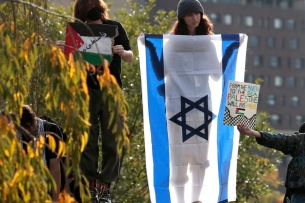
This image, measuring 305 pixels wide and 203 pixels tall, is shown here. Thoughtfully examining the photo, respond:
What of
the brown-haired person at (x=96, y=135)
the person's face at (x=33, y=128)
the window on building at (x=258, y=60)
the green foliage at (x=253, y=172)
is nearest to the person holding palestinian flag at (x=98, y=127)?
the brown-haired person at (x=96, y=135)

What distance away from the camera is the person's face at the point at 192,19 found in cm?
839

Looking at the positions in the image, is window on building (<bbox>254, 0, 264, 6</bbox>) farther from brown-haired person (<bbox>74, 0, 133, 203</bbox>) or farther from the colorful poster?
brown-haired person (<bbox>74, 0, 133, 203</bbox>)

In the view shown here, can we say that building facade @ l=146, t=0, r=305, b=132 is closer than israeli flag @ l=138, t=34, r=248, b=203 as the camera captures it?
No

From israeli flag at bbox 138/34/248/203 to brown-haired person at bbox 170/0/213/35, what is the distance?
63 mm

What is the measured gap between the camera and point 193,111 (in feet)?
28.6

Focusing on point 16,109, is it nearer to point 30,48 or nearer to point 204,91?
point 30,48

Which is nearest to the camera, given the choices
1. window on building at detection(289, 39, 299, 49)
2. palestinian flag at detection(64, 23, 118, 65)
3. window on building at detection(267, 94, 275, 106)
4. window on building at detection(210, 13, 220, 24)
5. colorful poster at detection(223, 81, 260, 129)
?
palestinian flag at detection(64, 23, 118, 65)

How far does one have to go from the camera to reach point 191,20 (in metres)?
8.46

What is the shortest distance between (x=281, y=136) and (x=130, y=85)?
9877 mm

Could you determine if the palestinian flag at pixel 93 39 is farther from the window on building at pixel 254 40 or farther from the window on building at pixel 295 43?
the window on building at pixel 295 43

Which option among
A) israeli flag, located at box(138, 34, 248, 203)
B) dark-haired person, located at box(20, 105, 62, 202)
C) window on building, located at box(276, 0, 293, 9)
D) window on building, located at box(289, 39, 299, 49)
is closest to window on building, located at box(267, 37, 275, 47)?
window on building, located at box(289, 39, 299, 49)

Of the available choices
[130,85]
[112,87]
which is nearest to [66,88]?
[112,87]

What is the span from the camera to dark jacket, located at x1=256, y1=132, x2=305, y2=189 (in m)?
8.52

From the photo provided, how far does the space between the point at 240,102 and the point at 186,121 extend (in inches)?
29.3
